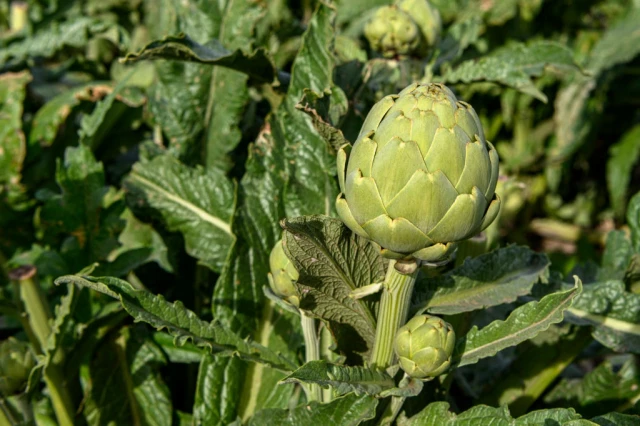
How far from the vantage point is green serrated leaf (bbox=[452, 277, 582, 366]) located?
829mm

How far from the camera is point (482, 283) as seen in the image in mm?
969

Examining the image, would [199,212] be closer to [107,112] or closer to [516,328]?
[107,112]

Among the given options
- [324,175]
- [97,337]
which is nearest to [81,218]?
[97,337]

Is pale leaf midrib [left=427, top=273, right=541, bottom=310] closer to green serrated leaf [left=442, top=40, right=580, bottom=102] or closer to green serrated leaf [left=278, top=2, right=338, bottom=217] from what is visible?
green serrated leaf [left=278, top=2, right=338, bottom=217]

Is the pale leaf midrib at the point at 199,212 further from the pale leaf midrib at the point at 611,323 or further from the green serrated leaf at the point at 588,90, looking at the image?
the green serrated leaf at the point at 588,90

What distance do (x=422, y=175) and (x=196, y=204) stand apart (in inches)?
27.0

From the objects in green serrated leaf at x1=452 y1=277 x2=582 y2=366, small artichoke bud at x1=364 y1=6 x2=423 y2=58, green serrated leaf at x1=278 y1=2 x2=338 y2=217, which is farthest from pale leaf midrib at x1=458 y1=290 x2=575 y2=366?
small artichoke bud at x1=364 y1=6 x2=423 y2=58

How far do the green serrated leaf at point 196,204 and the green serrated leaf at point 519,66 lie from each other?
1.53 feet

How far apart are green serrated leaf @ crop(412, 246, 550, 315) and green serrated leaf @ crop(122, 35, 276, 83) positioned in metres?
0.48

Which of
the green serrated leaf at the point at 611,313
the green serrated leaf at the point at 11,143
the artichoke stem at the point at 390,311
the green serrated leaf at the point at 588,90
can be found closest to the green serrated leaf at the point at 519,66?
the green serrated leaf at the point at 611,313

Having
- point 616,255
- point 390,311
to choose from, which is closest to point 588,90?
point 616,255

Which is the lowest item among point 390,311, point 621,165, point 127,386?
point 621,165

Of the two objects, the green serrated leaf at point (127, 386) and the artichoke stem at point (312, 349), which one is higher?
the artichoke stem at point (312, 349)

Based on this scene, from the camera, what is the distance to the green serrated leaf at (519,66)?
1.28m
